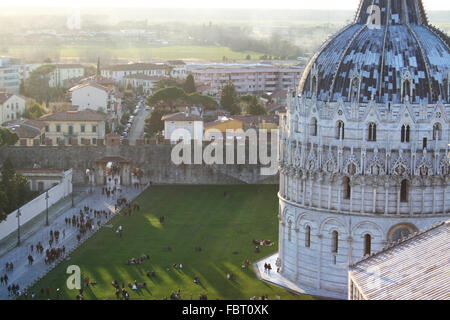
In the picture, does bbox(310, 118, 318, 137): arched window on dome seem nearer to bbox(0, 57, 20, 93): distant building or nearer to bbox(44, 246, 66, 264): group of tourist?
bbox(44, 246, 66, 264): group of tourist

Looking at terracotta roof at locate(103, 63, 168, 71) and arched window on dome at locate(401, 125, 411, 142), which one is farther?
terracotta roof at locate(103, 63, 168, 71)

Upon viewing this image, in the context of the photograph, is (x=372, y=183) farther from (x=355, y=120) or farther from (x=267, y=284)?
(x=267, y=284)

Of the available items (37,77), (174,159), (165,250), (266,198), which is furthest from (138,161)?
(37,77)

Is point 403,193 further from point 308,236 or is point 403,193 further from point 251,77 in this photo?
point 251,77

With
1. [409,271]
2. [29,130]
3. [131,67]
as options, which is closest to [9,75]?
[131,67]

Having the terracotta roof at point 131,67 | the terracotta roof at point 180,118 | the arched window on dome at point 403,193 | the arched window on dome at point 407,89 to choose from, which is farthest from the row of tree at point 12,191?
the terracotta roof at point 131,67

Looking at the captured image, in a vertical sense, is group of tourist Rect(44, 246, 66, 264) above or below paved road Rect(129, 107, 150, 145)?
above

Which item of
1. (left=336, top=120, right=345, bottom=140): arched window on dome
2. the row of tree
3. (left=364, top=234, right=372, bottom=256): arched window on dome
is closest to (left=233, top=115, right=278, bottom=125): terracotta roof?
the row of tree

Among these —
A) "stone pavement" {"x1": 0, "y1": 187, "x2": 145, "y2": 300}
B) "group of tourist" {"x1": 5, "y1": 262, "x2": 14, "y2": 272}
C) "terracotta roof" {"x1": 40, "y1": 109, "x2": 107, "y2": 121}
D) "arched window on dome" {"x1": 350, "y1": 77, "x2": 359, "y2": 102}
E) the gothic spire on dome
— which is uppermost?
the gothic spire on dome
